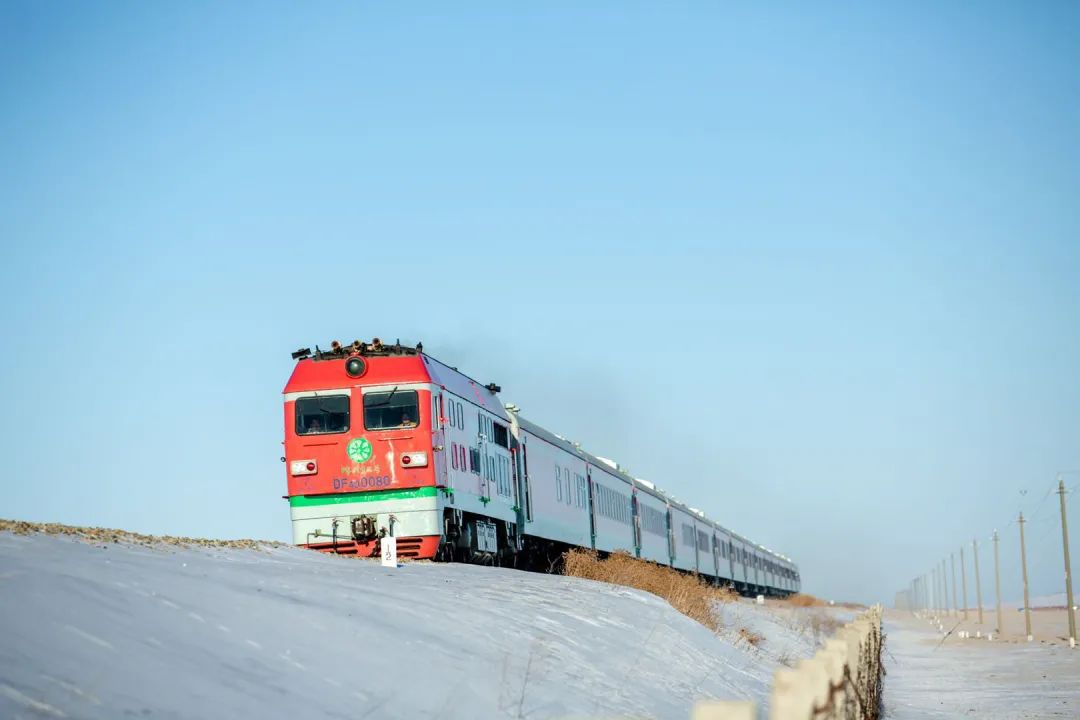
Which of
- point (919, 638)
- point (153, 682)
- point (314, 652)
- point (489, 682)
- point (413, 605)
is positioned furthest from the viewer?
point (919, 638)

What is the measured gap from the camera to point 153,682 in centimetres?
672

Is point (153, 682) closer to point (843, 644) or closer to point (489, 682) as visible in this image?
point (489, 682)

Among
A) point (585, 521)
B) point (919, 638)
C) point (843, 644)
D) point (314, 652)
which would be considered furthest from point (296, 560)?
point (919, 638)

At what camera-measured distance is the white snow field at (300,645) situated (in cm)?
667

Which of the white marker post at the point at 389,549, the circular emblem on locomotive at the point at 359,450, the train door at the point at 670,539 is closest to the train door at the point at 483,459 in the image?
the circular emblem on locomotive at the point at 359,450

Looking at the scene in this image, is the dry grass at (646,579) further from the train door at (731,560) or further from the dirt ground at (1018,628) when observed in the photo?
the train door at (731,560)

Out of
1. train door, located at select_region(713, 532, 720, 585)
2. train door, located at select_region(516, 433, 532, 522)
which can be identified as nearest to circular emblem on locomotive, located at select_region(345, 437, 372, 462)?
train door, located at select_region(516, 433, 532, 522)

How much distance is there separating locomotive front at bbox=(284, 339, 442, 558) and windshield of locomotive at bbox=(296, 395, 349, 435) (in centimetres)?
1

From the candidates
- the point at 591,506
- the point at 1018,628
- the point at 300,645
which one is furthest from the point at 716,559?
the point at 300,645

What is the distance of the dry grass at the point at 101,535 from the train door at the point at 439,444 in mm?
4362

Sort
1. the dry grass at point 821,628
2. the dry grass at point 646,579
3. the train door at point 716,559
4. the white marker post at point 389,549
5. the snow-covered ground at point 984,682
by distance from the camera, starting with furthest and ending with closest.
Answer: the train door at point 716,559, the dry grass at point 821,628, the dry grass at point 646,579, the snow-covered ground at point 984,682, the white marker post at point 389,549

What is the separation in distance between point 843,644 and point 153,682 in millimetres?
4484

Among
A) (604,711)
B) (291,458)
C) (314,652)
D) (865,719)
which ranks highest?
(291,458)

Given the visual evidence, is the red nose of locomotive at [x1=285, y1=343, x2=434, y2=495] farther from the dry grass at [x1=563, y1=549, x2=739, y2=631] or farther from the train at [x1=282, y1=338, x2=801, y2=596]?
the dry grass at [x1=563, y1=549, x2=739, y2=631]
